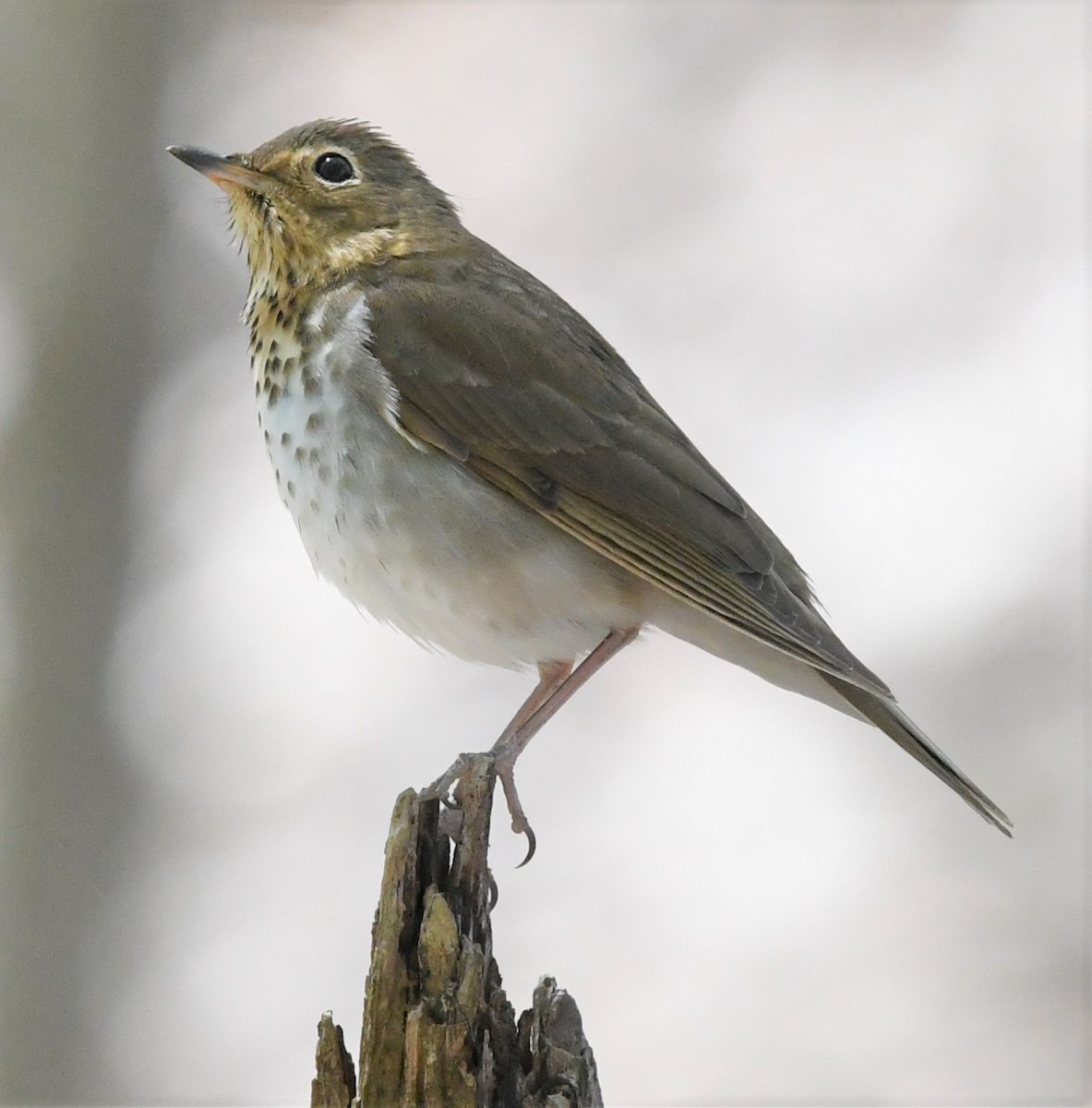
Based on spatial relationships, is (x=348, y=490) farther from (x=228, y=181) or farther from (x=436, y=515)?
(x=228, y=181)

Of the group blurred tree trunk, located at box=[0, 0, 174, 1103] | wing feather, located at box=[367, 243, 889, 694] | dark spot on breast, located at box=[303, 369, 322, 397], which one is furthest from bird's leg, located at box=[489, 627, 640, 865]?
blurred tree trunk, located at box=[0, 0, 174, 1103]

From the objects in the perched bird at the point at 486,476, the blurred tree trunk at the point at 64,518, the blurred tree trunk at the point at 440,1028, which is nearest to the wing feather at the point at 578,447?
the perched bird at the point at 486,476

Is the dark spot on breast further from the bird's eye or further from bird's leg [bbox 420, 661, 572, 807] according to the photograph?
bird's leg [bbox 420, 661, 572, 807]

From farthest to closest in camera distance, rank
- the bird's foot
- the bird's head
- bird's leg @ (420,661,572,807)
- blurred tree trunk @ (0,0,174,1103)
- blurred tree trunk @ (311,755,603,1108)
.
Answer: blurred tree trunk @ (0,0,174,1103), the bird's head, bird's leg @ (420,661,572,807), the bird's foot, blurred tree trunk @ (311,755,603,1108)

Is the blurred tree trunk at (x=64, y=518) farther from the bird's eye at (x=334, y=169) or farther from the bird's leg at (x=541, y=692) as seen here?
the bird's leg at (x=541, y=692)

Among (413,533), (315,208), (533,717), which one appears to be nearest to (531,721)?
(533,717)

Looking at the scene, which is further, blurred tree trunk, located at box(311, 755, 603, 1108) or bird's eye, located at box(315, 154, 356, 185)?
bird's eye, located at box(315, 154, 356, 185)

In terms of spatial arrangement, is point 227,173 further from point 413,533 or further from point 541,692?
point 541,692
